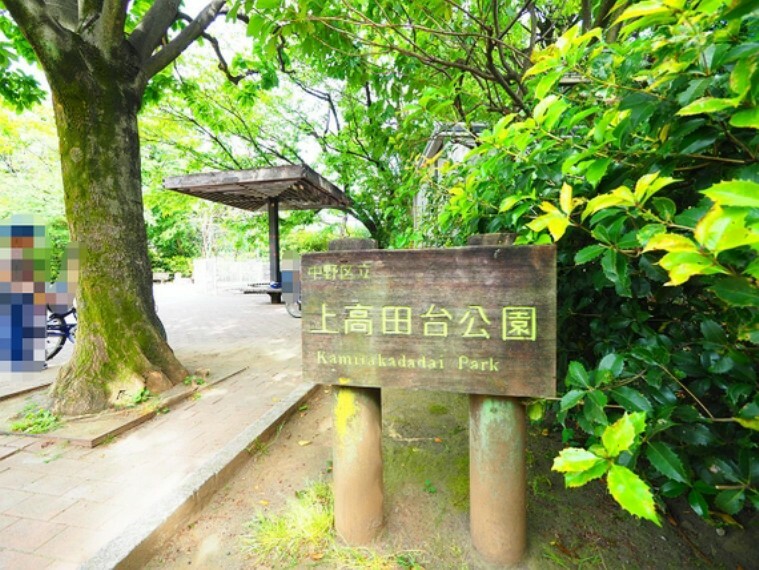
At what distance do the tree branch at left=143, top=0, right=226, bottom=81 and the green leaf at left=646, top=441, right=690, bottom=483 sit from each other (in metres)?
5.50

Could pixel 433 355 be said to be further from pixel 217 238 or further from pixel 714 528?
pixel 217 238

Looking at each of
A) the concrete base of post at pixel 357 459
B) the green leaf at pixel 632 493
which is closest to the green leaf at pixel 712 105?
the green leaf at pixel 632 493

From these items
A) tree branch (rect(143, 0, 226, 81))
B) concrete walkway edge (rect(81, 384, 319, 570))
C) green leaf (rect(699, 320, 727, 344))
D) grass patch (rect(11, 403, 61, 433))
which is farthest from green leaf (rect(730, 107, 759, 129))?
tree branch (rect(143, 0, 226, 81))

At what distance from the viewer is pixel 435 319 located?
1.68m

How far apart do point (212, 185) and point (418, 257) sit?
8399 millimetres

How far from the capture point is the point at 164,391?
4.01 metres

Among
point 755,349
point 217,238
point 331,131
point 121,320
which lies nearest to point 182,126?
point 331,131

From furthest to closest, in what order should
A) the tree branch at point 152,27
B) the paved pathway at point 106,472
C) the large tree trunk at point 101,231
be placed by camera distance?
the tree branch at point 152,27 < the large tree trunk at point 101,231 < the paved pathway at point 106,472

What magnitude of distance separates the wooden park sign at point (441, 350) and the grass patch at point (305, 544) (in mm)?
86

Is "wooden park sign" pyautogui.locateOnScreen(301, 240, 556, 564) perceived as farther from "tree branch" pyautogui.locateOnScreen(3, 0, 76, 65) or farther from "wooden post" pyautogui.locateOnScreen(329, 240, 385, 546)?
"tree branch" pyautogui.locateOnScreen(3, 0, 76, 65)

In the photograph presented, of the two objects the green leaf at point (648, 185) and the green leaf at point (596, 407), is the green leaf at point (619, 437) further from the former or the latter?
the green leaf at point (648, 185)

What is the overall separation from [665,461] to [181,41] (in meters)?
5.90

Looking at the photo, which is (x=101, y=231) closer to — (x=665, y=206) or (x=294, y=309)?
(x=665, y=206)

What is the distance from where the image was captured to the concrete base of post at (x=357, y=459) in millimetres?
1906
